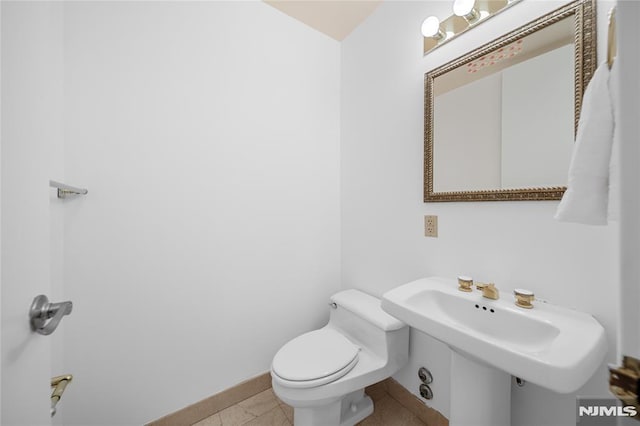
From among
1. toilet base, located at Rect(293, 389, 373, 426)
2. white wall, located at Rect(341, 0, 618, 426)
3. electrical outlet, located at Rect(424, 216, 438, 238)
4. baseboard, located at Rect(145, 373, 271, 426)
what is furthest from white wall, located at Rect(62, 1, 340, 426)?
electrical outlet, located at Rect(424, 216, 438, 238)

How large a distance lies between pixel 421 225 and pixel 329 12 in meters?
1.46

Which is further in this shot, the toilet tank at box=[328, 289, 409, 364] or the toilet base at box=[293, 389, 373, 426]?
the toilet tank at box=[328, 289, 409, 364]

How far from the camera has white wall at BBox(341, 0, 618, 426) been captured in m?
0.82

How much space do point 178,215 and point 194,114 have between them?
54cm

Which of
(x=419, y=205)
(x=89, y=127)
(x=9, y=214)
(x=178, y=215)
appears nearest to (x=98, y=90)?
(x=89, y=127)

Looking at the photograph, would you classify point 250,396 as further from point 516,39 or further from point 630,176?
point 516,39

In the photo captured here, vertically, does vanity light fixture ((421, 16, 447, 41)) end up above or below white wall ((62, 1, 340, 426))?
above

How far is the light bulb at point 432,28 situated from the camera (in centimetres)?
114

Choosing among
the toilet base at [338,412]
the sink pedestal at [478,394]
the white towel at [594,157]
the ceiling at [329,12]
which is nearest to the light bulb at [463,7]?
the ceiling at [329,12]

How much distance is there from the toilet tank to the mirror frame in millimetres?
660

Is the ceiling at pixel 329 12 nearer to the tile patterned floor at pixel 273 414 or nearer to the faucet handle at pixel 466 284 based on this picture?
the faucet handle at pixel 466 284

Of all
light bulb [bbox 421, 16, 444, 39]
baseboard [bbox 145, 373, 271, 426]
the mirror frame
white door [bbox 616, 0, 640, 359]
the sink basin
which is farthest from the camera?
baseboard [bbox 145, 373, 271, 426]

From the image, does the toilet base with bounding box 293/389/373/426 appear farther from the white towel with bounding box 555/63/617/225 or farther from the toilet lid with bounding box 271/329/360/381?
the white towel with bounding box 555/63/617/225

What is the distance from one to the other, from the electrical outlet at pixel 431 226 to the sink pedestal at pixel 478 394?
0.54 metres
